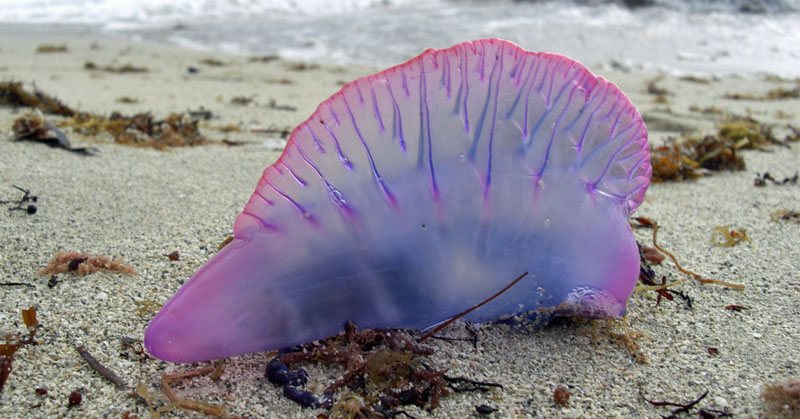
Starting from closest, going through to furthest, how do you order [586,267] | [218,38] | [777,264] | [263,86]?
[586,267], [777,264], [263,86], [218,38]

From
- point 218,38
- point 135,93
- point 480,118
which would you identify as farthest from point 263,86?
point 480,118

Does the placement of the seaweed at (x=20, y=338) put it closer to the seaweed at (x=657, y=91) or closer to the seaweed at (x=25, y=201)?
the seaweed at (x=25, y=201)

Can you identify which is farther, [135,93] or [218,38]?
[218,38]

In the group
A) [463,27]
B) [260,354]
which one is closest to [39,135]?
[260,354]

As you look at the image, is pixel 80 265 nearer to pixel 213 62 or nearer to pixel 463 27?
pixel 213 62

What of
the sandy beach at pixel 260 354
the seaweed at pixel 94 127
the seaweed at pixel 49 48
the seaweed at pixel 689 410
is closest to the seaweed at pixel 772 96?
the sandy beach at pixel 260 354

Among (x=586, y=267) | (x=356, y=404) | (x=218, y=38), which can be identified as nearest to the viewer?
(x=356, y=404)

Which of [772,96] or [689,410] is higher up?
[772,96]

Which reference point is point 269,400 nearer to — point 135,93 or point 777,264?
point 777,264

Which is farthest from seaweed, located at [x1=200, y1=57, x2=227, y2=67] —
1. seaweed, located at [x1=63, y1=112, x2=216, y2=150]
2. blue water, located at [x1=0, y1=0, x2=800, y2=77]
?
seaweed, located at [x1=63, y1=112, x2=216, y2=150]
